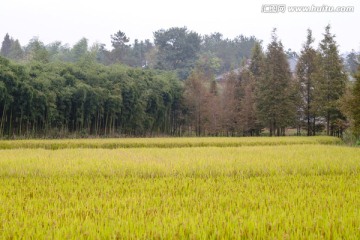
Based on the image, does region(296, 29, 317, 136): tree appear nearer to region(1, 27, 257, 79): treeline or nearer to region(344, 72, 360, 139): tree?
region(344, 72, 360, 139): tree

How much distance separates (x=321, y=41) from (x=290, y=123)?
8.00 meters

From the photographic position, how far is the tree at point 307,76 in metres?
31.4

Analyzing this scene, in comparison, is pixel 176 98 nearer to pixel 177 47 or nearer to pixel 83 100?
pixel 83 100

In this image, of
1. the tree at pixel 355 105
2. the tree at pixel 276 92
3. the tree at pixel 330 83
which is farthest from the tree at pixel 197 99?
the tree at pixel 355 105

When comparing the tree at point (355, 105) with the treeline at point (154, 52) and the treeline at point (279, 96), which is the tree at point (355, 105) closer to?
the treeline at point (279, 96)

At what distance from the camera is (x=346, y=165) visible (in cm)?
808

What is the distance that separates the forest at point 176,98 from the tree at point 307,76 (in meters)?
0.09

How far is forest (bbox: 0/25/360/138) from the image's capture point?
22.8 metres

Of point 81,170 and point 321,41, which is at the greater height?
point 321,41

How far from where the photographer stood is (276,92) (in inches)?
1258

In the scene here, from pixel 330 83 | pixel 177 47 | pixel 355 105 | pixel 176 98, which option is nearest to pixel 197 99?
pixel 176 98

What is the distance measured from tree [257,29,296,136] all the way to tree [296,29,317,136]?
3.46ft

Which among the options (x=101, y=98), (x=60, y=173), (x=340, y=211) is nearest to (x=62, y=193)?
(x=60, y=173)

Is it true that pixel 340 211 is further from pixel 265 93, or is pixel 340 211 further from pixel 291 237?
pixel 265 93
